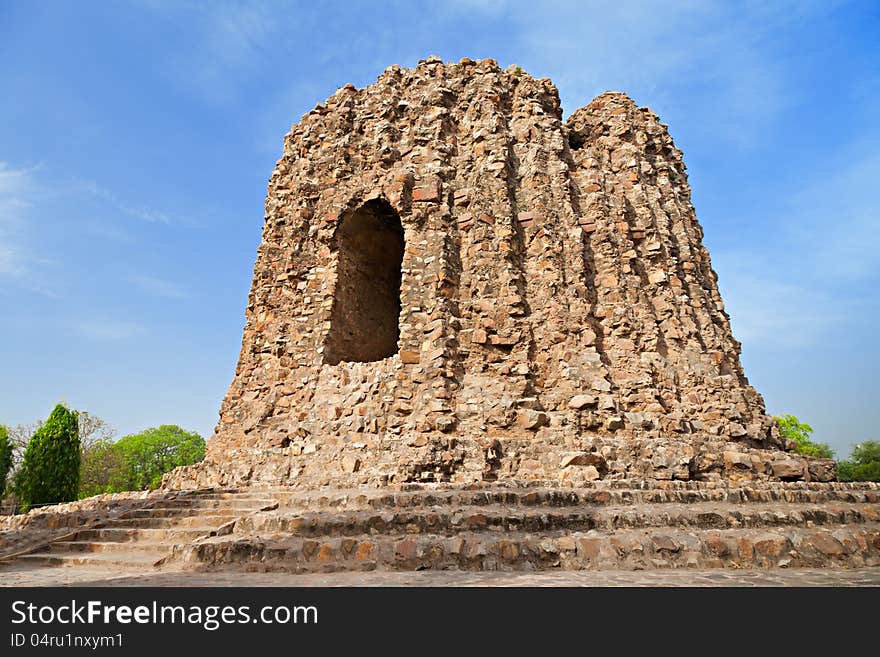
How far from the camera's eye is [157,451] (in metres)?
45.0

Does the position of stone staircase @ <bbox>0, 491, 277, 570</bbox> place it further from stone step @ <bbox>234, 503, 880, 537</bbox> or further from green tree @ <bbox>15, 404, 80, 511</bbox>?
green tree @ <bbox>15, 404, 80, 511</bbox>

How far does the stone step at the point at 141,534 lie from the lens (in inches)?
284

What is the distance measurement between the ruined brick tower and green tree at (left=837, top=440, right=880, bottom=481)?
115 ft

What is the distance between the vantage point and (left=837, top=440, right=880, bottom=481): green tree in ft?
120

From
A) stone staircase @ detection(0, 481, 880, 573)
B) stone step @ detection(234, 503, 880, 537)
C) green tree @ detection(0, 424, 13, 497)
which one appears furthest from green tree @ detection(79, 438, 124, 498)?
stone step @ detection(234, 503, 880, 537)

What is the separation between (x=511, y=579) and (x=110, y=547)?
5760mm

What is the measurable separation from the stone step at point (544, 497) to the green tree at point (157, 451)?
4053 cm

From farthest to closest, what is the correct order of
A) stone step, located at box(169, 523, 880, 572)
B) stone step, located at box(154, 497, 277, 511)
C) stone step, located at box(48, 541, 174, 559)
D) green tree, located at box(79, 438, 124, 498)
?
green tree, located at box(79, 438, 124, 498)
stone step, located at box(154, 497, 277, 511)
stone step, located at box(48, 541, 174, 559)
stone step, located at box(169, 523, 880, 572)

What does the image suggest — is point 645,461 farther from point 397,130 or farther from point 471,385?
point 397,130

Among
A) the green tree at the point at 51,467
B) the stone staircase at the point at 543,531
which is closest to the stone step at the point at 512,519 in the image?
the stone staircase at the point at 543,531

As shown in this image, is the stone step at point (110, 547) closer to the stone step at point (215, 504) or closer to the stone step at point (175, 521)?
the stone step at point (175, 521)

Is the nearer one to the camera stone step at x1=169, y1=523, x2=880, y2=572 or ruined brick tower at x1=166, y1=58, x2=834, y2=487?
stone step at x1=169, y1=523, x2=880, y2=572

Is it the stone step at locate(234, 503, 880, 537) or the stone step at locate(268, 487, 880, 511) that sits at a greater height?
the stone step at locate(268, 487, 880, 511)
